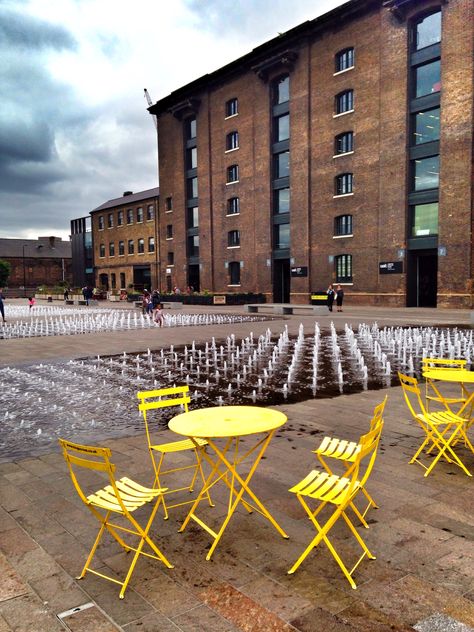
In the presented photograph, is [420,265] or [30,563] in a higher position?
[420,265]

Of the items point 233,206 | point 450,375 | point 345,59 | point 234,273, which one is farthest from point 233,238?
point 450,375

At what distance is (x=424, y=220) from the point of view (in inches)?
1312

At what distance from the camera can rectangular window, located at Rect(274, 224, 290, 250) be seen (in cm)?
4316

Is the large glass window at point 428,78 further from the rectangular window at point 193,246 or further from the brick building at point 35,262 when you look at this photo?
the brick building at point 35,262

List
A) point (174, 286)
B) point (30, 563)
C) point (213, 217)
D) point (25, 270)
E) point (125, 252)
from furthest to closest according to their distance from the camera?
point (25, 270)
point (125, 252)
point (174, 286)
point (213, 217)
point (30, 563)

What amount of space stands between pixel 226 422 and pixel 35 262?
362 feet

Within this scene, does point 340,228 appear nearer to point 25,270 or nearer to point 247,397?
point 247,397

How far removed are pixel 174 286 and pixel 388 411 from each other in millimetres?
48333

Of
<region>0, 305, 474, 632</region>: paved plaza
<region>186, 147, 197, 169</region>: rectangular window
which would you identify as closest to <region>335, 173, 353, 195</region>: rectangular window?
<region>186, 147, 197, 169</region>: rectangular window

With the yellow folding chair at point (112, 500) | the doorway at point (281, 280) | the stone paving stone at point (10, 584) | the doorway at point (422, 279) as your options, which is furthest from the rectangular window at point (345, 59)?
the stone paving stone at point (10, 584)

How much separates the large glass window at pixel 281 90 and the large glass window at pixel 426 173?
14.2m

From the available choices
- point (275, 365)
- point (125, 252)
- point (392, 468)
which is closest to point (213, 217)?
point (125, 252)

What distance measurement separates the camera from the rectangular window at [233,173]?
47.1 m

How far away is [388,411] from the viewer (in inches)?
311
